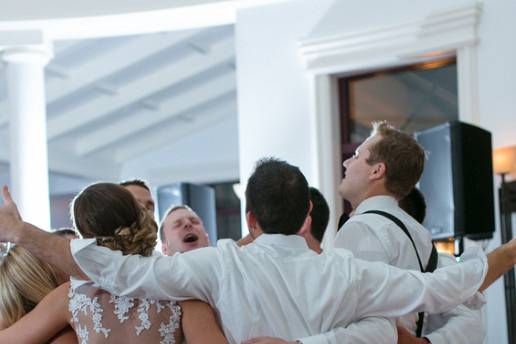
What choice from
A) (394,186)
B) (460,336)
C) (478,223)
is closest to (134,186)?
(394,186)

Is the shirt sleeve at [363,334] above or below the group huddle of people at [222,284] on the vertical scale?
below

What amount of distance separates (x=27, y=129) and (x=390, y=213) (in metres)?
5.39

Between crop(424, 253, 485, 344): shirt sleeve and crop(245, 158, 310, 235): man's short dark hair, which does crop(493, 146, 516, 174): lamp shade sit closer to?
crop(424, 253, 485, 344): shirt sleeve

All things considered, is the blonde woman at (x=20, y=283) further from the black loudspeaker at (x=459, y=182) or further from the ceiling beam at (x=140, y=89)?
the ceiling beam at (x=140, y=89)

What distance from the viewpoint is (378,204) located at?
2664 mm

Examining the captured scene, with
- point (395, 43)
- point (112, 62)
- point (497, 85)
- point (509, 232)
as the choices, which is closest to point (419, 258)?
point (509, 232)

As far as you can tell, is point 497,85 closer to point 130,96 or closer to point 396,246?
point 396,246

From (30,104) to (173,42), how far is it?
4405 mm

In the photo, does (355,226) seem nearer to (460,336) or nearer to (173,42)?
(460,336)

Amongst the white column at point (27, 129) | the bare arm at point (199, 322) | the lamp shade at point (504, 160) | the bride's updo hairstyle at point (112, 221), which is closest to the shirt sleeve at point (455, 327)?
the bare arm at point (199, 322)

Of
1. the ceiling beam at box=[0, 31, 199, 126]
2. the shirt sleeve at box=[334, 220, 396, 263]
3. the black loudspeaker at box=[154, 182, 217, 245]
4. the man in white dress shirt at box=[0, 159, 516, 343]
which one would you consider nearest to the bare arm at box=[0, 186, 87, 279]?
the man in white dress shirt at box=[0, 159, 516, 343]

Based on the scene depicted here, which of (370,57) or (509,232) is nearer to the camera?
(509,232)

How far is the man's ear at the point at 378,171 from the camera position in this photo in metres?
2.69

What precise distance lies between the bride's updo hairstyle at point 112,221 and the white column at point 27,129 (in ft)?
17.3
